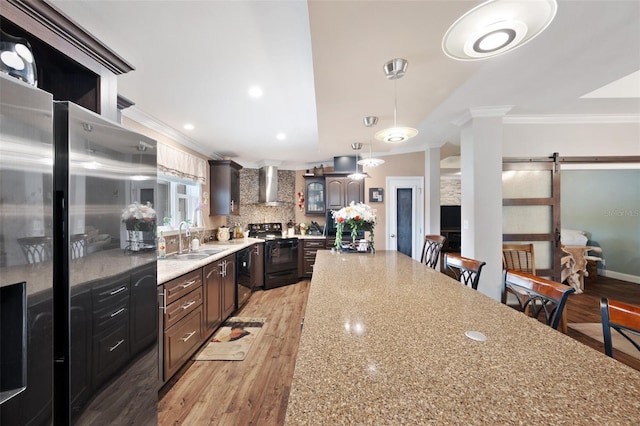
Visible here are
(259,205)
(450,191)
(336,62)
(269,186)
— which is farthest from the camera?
(450,191)

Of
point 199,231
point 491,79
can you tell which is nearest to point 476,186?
point 491,79

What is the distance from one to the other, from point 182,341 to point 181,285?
0.48 metres

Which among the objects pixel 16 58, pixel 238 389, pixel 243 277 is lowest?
pixel 238 389

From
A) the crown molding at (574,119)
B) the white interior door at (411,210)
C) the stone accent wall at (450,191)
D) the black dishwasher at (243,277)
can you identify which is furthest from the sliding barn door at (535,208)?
the stone accent wall at (450,191)

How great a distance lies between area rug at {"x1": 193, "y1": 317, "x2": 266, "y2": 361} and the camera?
249 cm

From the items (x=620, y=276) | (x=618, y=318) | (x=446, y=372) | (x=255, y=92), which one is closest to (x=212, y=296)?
(x=255, y=92)

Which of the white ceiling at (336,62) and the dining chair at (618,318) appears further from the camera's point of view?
the white ceiling at (336,62)

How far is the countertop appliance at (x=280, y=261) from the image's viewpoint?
4.63 m

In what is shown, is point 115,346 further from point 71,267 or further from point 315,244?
point 315,244

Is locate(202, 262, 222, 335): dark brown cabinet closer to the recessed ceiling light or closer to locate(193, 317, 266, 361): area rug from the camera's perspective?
locate(193, 317, 266, 361): area rug

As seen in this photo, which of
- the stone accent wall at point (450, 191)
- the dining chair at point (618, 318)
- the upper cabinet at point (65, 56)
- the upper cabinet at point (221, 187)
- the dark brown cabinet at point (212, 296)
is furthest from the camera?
the stone accent wall at point (450, 191)

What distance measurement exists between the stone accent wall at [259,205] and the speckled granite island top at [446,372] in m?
4.63

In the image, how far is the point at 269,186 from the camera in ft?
17.9

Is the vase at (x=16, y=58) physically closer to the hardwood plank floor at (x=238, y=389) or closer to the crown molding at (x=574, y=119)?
the hardwood plank floor at (x=238, y=389)
